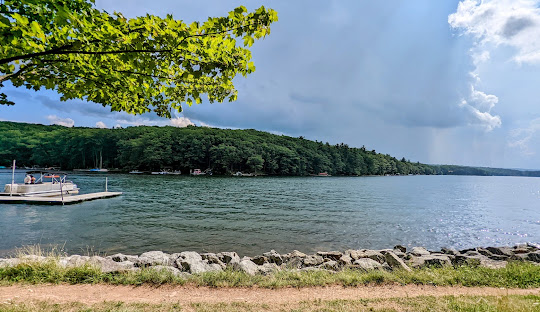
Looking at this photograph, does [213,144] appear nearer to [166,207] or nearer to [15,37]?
[166,207]

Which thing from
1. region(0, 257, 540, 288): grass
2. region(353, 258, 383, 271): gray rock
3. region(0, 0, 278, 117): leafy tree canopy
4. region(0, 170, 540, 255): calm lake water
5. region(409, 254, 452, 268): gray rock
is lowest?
region(0, 170, 540, 255): calm lake water

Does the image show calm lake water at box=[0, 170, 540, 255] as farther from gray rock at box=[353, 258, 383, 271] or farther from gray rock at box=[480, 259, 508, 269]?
gray rock at box=[480, 259, 508, 269]

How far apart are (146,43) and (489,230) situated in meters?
27.5

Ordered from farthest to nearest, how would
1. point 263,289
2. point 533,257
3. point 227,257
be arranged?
point 533,257
point 227,257
point 263,289

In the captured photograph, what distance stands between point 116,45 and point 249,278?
608 cm

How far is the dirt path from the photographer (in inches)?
244

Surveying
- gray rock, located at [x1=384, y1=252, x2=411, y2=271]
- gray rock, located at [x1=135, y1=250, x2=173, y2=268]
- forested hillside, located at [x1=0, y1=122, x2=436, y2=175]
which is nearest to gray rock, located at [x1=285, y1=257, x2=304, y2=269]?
gray rock, located at [x1=384, y1=252, x2=411, y2=271]

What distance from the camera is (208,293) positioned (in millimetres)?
6695

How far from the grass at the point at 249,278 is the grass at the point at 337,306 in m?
1.29

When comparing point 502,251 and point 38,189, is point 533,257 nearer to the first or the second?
point 502,251

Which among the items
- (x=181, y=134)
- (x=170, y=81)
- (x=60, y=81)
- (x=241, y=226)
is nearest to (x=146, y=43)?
(x=170, y=81)

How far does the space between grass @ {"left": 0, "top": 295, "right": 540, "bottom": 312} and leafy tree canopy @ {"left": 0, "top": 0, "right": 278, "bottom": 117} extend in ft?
14.2

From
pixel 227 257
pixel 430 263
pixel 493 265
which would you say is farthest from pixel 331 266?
pixel 493 265

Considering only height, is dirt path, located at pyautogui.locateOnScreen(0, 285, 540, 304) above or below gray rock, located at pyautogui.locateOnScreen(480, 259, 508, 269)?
above
